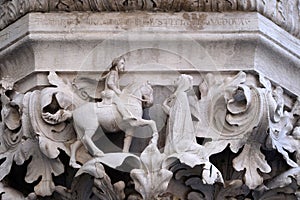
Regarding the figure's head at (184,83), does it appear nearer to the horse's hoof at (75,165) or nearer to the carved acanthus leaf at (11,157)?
the horse's hoof at (75,165)

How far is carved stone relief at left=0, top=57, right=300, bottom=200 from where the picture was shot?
676 centimetres

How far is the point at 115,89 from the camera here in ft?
22.5

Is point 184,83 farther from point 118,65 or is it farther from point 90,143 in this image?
point 90,143

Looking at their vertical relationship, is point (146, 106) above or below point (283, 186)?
above

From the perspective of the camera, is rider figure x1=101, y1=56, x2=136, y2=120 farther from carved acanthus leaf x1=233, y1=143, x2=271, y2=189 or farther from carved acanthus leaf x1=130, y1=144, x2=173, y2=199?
carved acanthus leaf x1=233, y1=143, x2=271, y2=189

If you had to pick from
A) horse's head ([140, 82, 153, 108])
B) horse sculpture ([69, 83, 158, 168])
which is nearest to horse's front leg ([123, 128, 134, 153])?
horse sculpture ([69, 83, 158, 168])

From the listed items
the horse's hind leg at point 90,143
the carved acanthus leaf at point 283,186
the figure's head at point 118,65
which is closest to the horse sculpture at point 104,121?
the horse's hind leg at point 90,143

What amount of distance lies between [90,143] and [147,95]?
0.88 ft

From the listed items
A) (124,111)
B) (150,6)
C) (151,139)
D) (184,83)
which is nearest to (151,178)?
(151,139)

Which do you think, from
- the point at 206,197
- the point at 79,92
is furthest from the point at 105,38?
the point at 206,197

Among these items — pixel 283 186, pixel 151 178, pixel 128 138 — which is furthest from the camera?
pixel 283 186

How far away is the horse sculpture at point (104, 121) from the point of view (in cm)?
679

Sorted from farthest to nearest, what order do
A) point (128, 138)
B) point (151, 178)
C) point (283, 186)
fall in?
point (283, 186)
point (128, 138)
point (151, 178)

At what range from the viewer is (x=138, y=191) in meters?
6.73
